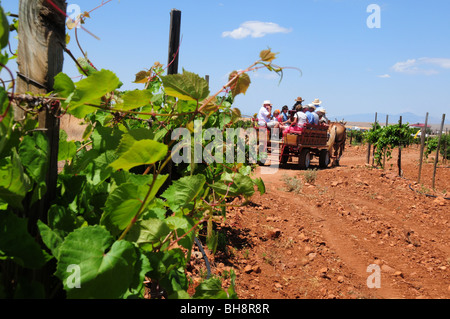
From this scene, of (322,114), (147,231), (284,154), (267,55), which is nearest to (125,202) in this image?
(147,231)

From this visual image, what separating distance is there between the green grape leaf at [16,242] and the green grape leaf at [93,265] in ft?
0.35

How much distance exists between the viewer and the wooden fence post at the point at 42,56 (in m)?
1.06

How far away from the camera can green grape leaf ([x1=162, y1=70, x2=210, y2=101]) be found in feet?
3.39

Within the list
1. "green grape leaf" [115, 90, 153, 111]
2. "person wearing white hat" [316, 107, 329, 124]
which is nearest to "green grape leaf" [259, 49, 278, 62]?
"green grape leaf" [115, 90, 153, 111]

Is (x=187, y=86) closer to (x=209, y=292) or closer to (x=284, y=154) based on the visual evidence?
(x=209, y=292)

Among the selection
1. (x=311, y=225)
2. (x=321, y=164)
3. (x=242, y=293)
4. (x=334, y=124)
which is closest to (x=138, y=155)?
(x=242, y=293)

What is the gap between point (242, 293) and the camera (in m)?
3.56

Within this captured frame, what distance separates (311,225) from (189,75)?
541 cm

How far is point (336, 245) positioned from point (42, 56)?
5.11 meters

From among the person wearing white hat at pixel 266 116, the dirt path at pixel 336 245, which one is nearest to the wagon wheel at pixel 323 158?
the person wearing white hat at pixel 266 116

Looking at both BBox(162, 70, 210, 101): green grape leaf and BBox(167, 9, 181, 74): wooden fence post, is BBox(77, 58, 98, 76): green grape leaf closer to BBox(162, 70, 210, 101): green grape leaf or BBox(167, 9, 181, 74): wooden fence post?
BBox(162, 70, 210, 101): green grape leaf

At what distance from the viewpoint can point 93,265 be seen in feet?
3.01

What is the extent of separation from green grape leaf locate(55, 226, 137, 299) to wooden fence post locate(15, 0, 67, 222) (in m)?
0.24

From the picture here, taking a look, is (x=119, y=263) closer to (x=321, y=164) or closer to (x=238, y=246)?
(x=238, y=246)
